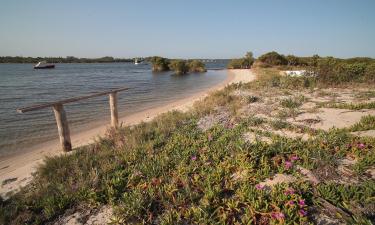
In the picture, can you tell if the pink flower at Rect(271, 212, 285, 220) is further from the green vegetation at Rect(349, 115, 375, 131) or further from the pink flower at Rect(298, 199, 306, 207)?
the green vegetation at Rect(349, 115, 375, 131)

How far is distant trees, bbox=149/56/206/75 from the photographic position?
54531 mm

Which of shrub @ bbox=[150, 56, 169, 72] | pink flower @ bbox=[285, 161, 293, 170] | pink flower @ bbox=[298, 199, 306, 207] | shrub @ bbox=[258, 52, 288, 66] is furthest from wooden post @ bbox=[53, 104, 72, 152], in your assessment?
shrub @ bbox=[150, 56, 169, 72]

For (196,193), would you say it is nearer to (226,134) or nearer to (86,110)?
(226,134)

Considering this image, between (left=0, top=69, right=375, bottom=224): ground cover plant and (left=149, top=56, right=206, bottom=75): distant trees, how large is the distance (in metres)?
49.8

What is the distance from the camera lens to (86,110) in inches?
559

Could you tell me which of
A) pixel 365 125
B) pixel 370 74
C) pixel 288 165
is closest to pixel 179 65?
pixel 370 74

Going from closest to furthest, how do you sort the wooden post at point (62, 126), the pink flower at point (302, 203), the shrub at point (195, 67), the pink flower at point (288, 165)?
the pink flower at point (302, 203), the pink flower at point (288, 165), the wooden post at point (62, 126), the shrub at point (195, 67)

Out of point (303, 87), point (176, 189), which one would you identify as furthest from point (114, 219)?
point (303, 87)

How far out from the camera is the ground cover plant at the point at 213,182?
3.13m

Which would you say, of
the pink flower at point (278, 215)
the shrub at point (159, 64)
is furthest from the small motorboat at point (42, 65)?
the pink flower at point (278, 215)

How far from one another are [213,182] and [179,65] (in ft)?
170

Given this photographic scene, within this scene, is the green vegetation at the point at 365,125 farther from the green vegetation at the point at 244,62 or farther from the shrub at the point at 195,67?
the green vegetation at the point at 244,62

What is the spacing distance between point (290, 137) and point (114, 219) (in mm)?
4403

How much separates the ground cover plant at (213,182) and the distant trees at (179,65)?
49.8 m
